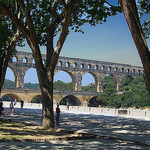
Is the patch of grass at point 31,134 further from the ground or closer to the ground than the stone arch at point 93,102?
closer to the ground

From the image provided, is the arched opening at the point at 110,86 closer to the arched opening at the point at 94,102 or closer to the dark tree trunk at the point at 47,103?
the arched opening at the point at 94,102

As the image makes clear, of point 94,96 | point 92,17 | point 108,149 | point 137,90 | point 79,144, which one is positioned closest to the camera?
point 108,149

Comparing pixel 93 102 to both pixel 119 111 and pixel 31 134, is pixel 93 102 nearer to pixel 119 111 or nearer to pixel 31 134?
pixel 119 111

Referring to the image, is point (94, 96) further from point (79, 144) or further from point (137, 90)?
point (79, 144)

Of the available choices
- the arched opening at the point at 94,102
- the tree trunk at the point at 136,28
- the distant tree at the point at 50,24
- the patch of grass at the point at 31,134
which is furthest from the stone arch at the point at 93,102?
the tree trunk at the point at 136,28

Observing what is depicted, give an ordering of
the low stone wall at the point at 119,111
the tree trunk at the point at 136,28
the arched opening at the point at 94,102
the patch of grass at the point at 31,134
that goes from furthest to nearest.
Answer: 1. the arched opening at the point at 94,102
2. the low stone wall at the point at 119,111
3. the patch of grass at the point at 31,134
4. the tree trunk at the point at 136,28

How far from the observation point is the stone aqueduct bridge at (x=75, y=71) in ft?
206

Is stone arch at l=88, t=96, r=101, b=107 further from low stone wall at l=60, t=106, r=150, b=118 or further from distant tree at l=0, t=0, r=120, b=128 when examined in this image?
distant tree at l=0, t=0, r=120, b=128

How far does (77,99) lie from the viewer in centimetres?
7125

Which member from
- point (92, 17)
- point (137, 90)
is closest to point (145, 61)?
point (92, 17)

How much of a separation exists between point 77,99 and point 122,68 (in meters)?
21.1

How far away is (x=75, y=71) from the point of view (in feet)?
243

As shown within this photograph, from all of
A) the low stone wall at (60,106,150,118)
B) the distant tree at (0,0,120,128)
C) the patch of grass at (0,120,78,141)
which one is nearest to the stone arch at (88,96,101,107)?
the low stone wall at (60,106,150,118)

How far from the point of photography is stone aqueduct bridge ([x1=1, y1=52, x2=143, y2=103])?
62.9 m
